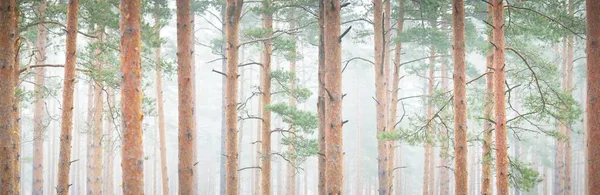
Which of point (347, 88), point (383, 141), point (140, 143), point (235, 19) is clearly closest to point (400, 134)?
point (383, 141)

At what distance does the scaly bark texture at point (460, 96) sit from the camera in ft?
27.5

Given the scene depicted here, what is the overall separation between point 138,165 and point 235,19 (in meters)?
4.18

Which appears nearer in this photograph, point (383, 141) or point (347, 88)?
point (383, 141)

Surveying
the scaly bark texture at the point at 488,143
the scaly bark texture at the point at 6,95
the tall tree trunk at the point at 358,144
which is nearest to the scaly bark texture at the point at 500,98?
the scaly bark texture at the point at 488,143

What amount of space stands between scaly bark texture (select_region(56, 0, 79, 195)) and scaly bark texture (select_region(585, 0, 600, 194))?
9.55 m

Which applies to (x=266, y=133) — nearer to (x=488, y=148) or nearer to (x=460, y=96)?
(x=460, y=96)

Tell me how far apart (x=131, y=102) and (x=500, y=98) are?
729 centimetres

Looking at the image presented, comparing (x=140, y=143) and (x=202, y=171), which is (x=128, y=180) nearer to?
(x=140, y=143)

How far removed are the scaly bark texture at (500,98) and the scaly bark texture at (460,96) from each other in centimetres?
108

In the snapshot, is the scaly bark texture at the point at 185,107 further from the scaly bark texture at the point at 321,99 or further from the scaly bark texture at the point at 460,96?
the scaly bark texture at the point at 460,96

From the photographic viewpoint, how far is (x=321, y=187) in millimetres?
10797

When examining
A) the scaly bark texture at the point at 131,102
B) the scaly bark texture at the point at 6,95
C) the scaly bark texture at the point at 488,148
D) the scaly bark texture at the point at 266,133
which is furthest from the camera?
the scaly bark texture at the point at 266,133

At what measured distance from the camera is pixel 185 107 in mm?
8117

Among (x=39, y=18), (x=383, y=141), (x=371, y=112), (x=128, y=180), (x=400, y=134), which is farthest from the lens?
(x=371, y=112)
